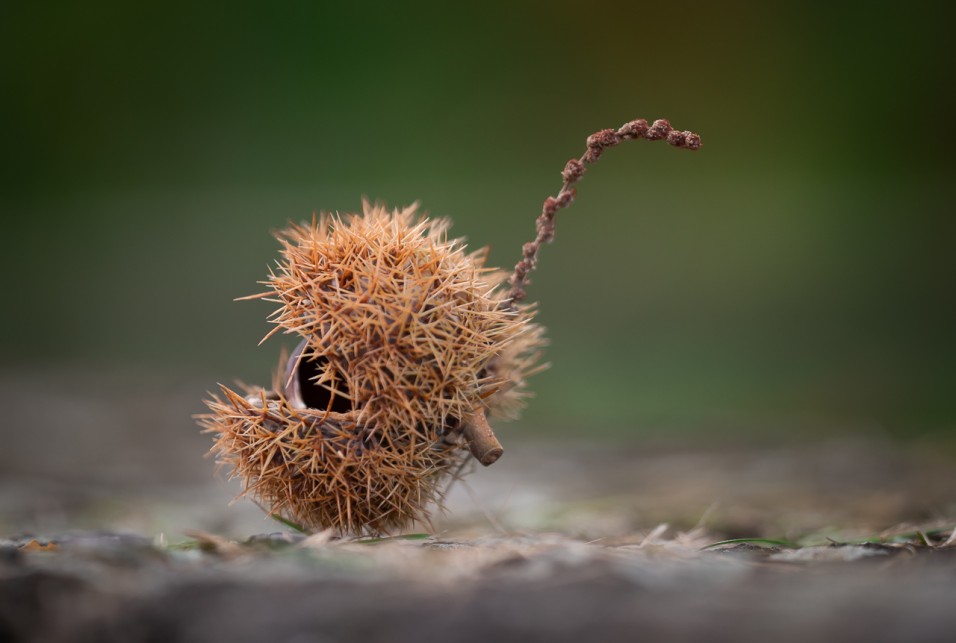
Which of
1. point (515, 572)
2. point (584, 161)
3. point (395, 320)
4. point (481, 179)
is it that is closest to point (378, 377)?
point (395, 320)

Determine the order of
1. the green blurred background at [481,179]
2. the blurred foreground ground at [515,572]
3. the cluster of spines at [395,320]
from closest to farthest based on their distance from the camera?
the blurred foreground ground at [515,572], the cluster of spines at [395,320], the green blurred background at [481,179]

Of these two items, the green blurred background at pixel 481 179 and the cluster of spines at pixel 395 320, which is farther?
the green blurred background at pixel 481 179

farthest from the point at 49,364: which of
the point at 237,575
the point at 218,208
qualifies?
the point at 237,575

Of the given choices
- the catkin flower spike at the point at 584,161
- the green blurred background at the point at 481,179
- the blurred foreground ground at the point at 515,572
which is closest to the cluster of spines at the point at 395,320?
the catkin flower spike at the point at 584,161

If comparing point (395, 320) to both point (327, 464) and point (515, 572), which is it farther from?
point (515, 572)

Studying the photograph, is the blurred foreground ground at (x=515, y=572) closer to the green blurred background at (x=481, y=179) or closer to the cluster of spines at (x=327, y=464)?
the cluster of spines at (x=327, y=464)

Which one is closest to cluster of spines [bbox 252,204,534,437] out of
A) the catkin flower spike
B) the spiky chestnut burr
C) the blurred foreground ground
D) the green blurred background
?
the spiky chestnut burr

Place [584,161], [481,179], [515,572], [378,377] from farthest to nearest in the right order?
[481,179] < [584,161] < [378,377] < [515,572]
